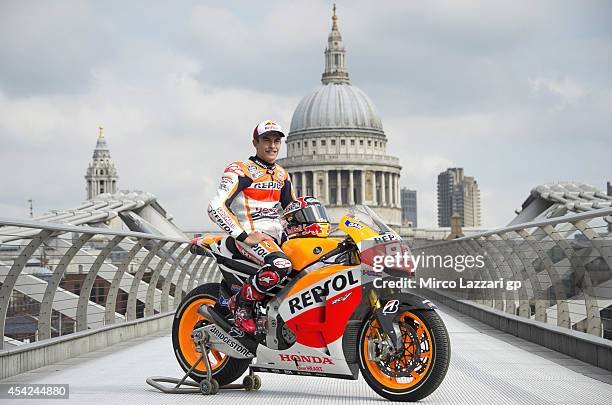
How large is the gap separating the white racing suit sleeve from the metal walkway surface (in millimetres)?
1070

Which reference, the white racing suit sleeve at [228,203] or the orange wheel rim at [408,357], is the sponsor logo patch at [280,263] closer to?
the white racing suit sleeve at [228,203]

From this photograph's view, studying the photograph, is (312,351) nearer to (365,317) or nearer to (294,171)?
(365,317)

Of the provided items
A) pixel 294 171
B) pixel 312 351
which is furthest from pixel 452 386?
pixel 294 171

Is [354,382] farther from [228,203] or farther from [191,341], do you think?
[228,203]

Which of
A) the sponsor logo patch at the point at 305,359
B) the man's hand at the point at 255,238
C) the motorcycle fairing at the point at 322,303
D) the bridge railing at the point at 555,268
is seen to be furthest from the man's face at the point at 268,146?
the bridge railing at the point at 555,268

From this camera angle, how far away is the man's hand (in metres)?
6.97

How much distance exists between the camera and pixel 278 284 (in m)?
6.88

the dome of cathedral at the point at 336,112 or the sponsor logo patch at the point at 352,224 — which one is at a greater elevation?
the dome of cathedral at the point at 336,112

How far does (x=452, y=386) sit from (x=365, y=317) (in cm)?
129

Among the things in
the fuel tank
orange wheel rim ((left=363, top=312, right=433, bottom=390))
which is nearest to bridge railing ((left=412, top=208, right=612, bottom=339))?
orange wheel rim ((left=363, top=312, right=433, bottom=390))

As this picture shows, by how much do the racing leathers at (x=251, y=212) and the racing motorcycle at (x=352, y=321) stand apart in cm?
9

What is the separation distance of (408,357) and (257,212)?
1461mm

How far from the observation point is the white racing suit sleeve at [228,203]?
709 centimetres

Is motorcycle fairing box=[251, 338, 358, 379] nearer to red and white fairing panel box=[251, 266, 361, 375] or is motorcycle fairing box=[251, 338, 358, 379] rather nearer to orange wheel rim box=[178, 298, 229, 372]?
red and white fairing panel box=[251, 266, 361, 375]
